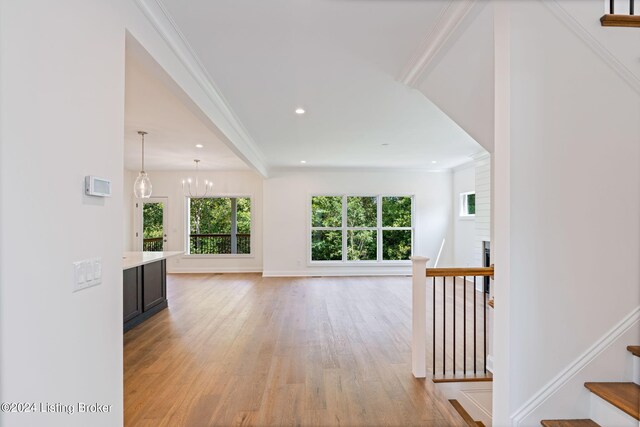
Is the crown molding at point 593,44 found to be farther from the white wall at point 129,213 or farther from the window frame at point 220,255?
the white wall at point 129,213

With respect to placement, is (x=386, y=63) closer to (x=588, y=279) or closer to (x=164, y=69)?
(x=164, y=69)

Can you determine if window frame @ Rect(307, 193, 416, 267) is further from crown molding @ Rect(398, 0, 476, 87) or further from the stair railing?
crown molding @ Rect(398, 0, 476, 87)

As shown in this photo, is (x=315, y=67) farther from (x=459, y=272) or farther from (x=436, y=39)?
(x=459, y=272)

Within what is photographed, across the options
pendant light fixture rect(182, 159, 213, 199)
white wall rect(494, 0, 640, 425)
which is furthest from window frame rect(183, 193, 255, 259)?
white wall rect(494, 0, 640, 425)

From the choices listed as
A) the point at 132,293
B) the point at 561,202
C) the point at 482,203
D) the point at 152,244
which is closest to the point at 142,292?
the point at 132,293

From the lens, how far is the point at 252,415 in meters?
2.29

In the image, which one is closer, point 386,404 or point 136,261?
point 386,404

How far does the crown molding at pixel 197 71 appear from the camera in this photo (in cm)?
187

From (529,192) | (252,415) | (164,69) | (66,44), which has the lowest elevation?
(252,415)

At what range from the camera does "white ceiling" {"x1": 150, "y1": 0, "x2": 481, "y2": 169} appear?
1943mm

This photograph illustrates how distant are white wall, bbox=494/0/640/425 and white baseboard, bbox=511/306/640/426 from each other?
0.9 inches

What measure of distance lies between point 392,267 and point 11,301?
7666 mm

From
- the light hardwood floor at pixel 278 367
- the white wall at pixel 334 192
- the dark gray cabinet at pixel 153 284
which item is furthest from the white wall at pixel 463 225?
the dark gray cabinet at pixel 153 284

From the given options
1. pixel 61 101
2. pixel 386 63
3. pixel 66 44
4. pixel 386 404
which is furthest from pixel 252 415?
pixel 386 63
